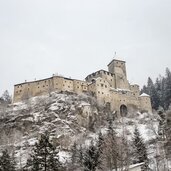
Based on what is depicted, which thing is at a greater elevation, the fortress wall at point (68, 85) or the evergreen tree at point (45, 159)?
the fortress wall at point (68, 85)

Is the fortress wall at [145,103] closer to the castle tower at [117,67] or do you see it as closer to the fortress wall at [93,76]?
the castle tower at [117,67]

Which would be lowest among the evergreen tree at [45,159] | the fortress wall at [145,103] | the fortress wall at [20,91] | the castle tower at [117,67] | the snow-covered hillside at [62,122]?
the evergreen tree at [45,159]

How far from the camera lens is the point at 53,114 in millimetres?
77688

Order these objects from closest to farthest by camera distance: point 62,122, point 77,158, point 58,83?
point 77,158
point 62,122
point 58,83

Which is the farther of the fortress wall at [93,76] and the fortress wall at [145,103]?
the fortress wall at [93,76]

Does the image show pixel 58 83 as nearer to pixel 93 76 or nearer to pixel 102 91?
pixel 102 91

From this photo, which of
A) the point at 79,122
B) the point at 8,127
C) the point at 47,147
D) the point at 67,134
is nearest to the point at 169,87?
the point at 79,122

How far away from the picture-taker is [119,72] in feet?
338

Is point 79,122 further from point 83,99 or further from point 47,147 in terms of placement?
point 47,147

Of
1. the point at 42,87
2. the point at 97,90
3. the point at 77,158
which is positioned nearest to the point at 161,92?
the point at 97,90

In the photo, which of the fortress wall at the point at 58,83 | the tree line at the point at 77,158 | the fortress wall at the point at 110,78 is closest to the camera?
the tree line at the point at 77,158

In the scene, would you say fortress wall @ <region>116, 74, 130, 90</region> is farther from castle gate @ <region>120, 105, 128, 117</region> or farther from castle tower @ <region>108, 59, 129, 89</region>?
castle gate @ <region>120, 105, 128, 117</region>

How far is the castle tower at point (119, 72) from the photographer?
98.9m

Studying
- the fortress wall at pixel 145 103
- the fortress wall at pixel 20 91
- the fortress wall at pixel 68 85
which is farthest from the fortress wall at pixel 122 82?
the fortress wall at pixel 20 91
